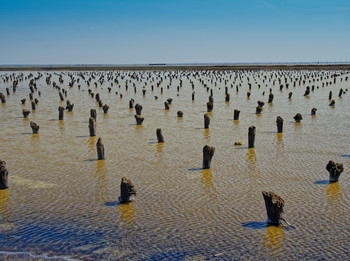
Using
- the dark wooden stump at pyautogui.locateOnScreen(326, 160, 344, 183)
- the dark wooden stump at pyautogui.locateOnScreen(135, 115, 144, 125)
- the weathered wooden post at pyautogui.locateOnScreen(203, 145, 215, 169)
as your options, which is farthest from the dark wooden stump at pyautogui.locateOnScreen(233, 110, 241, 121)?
the dark wooden stump at pyautogui.locateOnScreen(326, 160, 344, 183)

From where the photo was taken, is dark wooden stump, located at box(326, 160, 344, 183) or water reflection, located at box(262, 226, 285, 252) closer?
water reflection, located at box(262, 226, 285, 252)

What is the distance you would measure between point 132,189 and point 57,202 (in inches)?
70.8

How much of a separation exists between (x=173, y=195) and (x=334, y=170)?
430cm

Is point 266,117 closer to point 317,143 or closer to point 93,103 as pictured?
point 317,143

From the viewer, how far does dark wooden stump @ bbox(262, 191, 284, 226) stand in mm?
7180

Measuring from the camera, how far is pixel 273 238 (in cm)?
681

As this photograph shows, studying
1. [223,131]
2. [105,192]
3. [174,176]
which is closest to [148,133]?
[223,131]

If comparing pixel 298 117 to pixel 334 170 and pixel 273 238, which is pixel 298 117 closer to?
pixel 334 170

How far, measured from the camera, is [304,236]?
688 centimetres

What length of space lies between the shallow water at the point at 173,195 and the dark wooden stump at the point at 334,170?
0.18 meters

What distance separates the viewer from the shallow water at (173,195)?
6.53 meters

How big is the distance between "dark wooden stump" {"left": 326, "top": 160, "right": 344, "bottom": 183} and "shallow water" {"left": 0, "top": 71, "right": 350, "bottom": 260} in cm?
18

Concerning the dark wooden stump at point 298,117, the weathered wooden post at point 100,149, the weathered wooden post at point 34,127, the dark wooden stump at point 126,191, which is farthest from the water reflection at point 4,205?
the dark wooden stump at point 298,117

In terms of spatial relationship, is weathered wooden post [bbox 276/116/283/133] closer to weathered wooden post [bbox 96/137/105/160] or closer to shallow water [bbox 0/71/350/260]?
shallow water [bbox 0/71/350/260]
